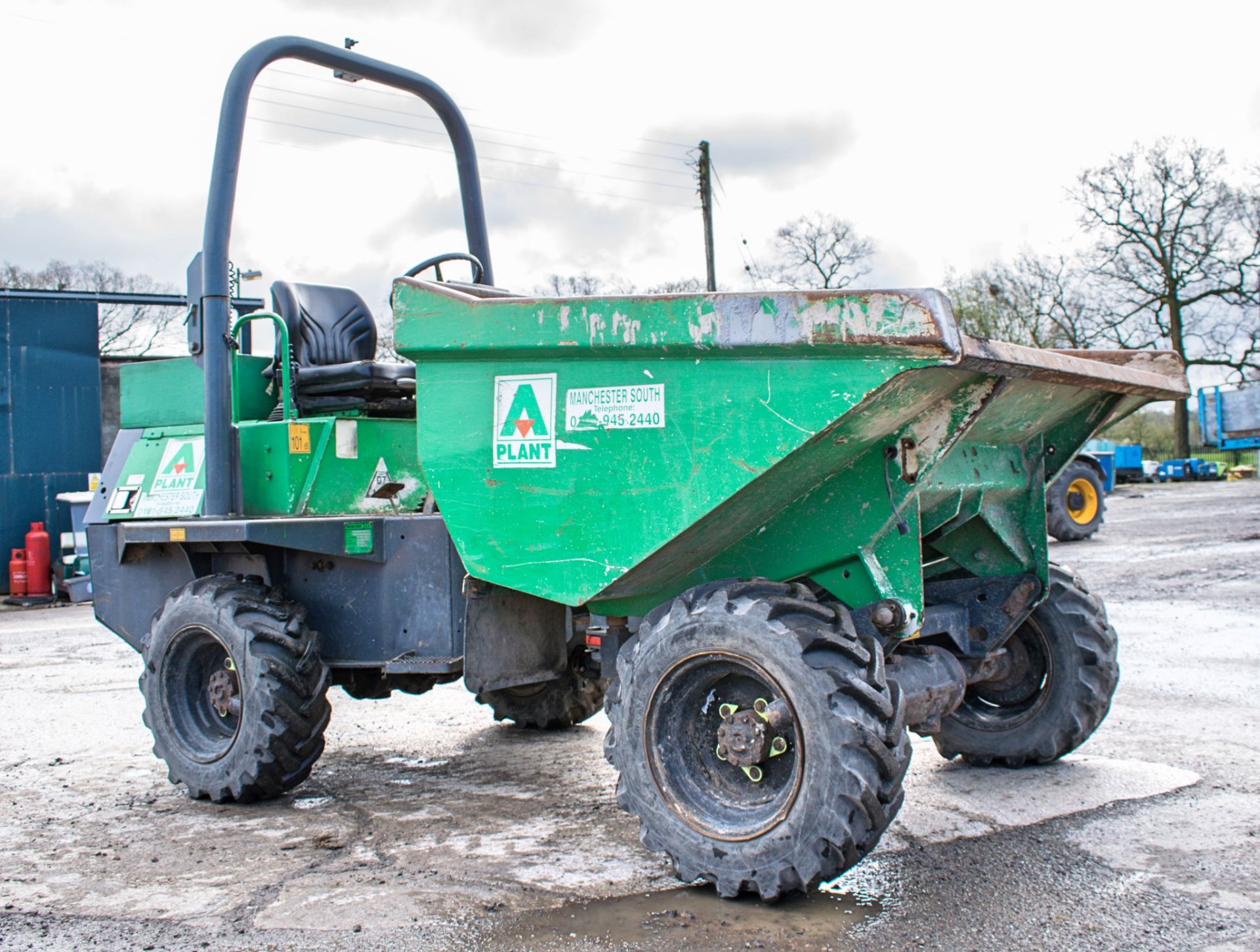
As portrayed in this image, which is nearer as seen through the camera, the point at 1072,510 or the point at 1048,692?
the point at 1048,692

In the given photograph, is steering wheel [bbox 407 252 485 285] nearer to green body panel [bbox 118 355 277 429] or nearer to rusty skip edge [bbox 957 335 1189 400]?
green body panel [bbox 118 355 277 429]

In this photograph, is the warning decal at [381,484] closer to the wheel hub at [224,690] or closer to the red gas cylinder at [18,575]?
the wheel hub at [224,690]

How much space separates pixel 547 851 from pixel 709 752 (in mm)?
711

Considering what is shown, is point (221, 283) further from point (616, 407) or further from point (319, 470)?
point (616, 407)

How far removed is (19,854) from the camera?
383 centimetres

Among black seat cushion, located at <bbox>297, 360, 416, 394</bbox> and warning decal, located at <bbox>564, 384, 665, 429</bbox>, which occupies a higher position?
black seat cushion, located at <bbox>297, 360, 416, 394</bbox>

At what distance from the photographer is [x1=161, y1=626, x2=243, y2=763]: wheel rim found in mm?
4594

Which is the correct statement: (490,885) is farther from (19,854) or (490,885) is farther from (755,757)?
(19,854)

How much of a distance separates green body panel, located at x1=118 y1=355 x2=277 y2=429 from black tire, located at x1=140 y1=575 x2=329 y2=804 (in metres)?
0.91

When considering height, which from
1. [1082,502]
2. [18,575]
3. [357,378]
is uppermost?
[357,378]

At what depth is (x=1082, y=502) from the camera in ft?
50.4

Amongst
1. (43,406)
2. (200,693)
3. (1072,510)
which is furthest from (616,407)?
(1072,510)

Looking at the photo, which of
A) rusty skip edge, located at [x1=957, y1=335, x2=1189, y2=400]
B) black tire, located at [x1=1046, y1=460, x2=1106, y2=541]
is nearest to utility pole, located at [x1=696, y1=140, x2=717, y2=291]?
black tire, located at [x1=1046, y1=460, x2=1106, y2=541]

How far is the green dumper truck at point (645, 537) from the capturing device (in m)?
3.13
